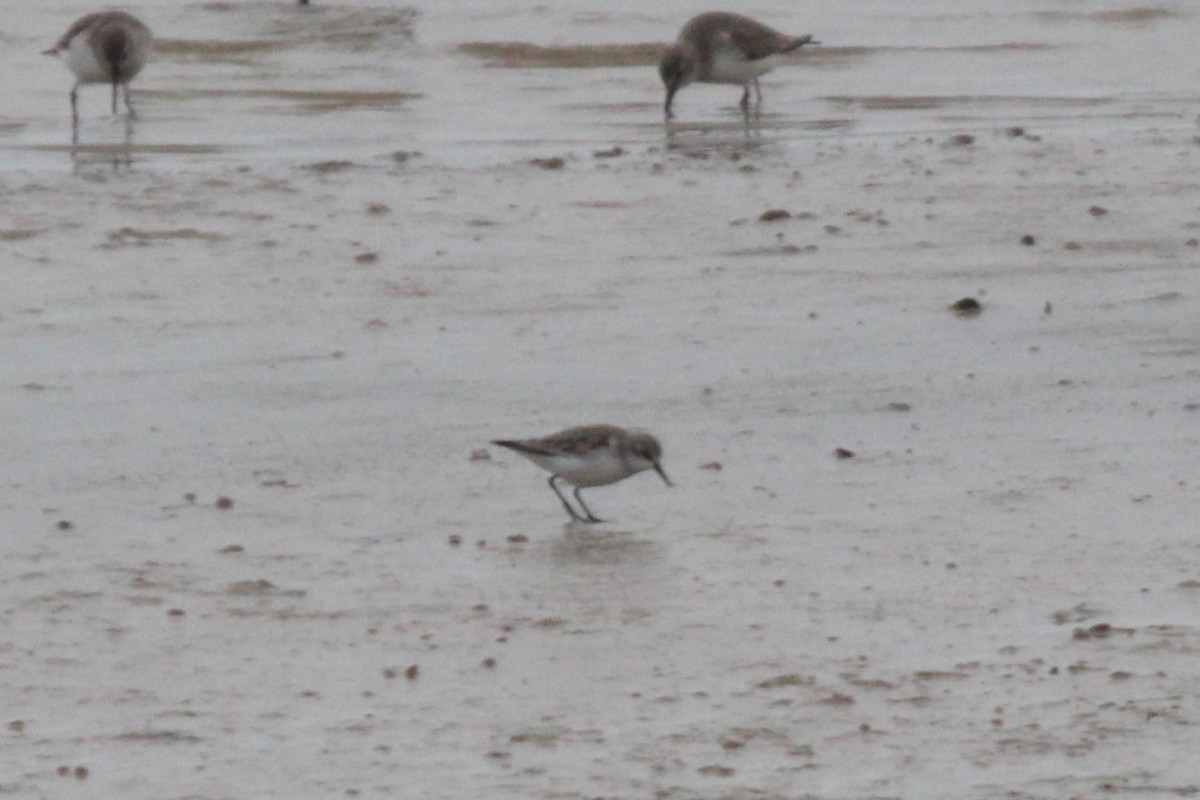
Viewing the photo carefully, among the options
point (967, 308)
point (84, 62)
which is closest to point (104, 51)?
point (84, 62)

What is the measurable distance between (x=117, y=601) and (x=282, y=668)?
935 mm

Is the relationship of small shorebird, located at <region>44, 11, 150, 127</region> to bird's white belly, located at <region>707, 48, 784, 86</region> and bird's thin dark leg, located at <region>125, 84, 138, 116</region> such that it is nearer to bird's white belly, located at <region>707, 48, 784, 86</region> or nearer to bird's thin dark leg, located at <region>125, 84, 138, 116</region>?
bird's thin dark leg, located at <region>125, 84, 138, 116</region>

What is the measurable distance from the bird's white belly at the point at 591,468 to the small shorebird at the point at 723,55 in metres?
11.9

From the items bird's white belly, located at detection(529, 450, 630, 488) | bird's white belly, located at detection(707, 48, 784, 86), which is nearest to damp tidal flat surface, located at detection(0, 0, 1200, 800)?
bird's white belly, located at detection(529, 450, 630, 488)

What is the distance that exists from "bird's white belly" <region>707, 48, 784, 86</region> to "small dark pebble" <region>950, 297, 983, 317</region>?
9.37 m

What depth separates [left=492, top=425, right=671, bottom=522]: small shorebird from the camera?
31.3 ft

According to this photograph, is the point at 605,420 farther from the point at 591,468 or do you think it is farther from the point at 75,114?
the point at 75,114

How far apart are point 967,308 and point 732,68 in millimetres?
9515

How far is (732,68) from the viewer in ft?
72.5

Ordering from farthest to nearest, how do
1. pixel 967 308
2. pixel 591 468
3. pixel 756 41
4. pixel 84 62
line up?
pixel 756 41
pixel 84 62
pixel 967 308
pixel 591 468

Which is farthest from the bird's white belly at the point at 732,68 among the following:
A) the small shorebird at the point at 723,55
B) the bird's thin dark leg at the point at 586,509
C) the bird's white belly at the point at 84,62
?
the bird's thin dark leg at the point at 586,509

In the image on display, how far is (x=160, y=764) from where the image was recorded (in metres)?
6.77

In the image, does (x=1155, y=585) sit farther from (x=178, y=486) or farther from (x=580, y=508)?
(x=178, y=486)

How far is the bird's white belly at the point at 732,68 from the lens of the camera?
869 inches
